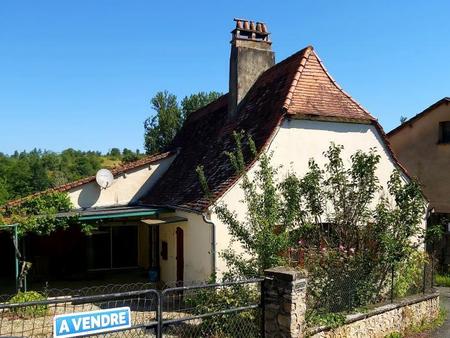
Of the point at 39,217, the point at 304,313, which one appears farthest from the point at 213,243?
the point at 39,217


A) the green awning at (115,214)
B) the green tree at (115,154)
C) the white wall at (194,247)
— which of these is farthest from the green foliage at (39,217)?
the green tree at (115,154)

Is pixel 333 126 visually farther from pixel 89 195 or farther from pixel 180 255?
pixel 89 195

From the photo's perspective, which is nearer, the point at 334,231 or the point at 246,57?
the point at 334,231

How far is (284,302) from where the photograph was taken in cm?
641

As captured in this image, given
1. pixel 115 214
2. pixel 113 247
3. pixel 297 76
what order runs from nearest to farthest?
1. pixel 115 214
2. pixel 297 76
3. pixel 113 247

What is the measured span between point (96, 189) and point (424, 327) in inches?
453

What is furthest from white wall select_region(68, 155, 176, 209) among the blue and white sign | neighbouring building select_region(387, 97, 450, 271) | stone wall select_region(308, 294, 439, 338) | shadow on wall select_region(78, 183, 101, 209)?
the blue and white sign

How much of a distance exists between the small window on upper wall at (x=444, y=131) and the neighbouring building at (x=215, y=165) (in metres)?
5.32

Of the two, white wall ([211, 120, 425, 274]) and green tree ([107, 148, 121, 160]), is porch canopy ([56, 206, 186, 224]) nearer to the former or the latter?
Result: white wall ([211, 120, 425, 274])

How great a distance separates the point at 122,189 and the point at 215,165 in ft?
15.4

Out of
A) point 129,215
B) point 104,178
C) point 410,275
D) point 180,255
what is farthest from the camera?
point 104,178

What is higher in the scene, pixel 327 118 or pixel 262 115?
pixel 262 115

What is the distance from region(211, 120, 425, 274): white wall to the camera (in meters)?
11.7

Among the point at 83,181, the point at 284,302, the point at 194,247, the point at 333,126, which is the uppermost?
the point at 333,126
